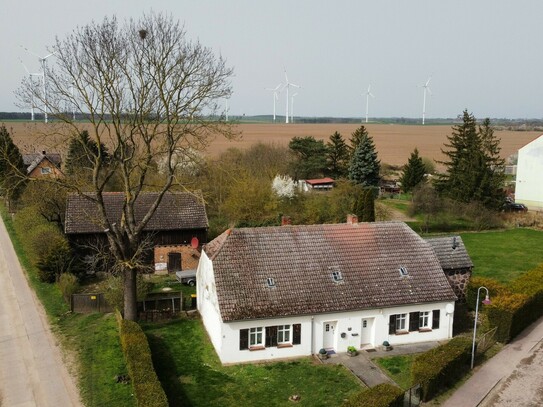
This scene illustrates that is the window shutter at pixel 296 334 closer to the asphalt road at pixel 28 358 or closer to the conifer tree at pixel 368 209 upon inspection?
the asphalt road at pixel 28 358

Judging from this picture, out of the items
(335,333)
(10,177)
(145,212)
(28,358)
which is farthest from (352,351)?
(10,177)

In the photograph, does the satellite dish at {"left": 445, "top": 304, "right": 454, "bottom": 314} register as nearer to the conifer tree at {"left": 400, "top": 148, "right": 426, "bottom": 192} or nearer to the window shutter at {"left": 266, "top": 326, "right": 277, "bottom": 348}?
the window shutter at {"left": 266, "top": 326, "right": 277, "bottom": 348}

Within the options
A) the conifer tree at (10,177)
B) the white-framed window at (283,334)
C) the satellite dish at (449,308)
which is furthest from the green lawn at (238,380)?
the conifer tree at (10,177)

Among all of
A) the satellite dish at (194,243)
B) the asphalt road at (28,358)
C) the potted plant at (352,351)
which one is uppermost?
the satellite dish at (194,243)

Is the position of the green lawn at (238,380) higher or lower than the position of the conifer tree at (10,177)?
lower

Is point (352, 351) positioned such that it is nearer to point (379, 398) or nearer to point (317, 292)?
point (317, 292)

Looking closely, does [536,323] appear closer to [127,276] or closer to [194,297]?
[194,297]
